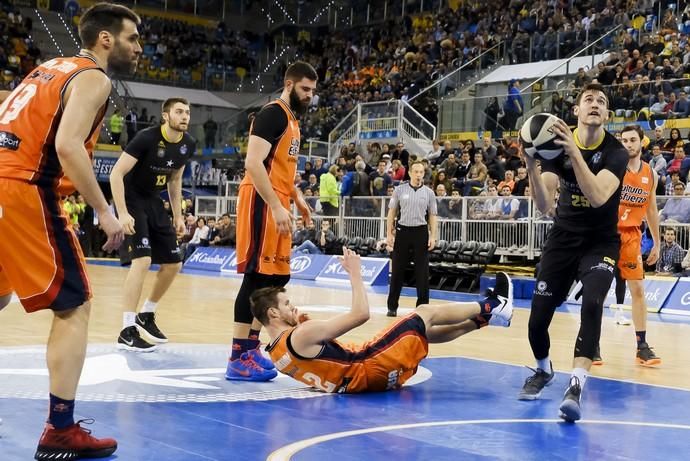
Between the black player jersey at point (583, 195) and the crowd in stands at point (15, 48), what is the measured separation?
1099 inches

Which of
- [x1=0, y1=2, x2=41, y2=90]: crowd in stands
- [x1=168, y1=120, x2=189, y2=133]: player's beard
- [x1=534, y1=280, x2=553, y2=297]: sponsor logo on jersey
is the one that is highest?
[x1=0, y1=2, x2=41, y2=90]: crowd in stands

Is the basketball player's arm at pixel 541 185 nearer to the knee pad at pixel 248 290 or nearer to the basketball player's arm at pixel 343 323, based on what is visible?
the basketball player's arm at pixel 343 323

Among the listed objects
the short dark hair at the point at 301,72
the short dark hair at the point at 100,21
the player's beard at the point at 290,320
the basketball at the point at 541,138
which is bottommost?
the player's beard at the point at 290,320

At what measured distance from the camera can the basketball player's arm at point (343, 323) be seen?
548 centimetres

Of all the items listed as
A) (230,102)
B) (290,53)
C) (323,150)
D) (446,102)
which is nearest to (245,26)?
(290,53)

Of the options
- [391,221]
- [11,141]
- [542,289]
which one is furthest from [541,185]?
[391,221]

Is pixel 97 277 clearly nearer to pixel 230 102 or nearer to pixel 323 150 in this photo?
pixel 323 150

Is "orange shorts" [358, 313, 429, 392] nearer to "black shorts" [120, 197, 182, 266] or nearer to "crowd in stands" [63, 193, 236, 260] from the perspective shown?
"black shorts" [120, 197, 182, 266]

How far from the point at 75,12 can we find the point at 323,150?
1633 centimetres

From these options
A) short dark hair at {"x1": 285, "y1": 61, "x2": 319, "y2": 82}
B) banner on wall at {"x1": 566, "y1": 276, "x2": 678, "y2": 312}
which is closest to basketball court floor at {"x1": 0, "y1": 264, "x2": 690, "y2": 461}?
short dark hair at {"x1": 285, "y1": 61, "x2": 319, "y2": 82}

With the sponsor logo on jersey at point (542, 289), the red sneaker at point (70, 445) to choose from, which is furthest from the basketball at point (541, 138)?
the red sneaker at point (70, 445)

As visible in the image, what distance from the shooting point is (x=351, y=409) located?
539cm

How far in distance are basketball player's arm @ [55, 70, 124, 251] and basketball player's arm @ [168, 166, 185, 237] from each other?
407 centimetres

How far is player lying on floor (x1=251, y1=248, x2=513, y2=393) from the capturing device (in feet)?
18.5
